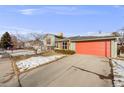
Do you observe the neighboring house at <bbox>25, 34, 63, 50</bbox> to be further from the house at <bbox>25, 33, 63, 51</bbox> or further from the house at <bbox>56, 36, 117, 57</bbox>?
the house at <bbox>56, 36, 117, 57</bbox>

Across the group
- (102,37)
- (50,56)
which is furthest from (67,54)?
(102,37)

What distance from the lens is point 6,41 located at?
10000 millimetres

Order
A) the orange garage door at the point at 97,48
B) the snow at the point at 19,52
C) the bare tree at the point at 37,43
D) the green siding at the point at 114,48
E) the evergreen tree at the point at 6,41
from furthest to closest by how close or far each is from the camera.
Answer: the green siding at the point at 114,48
the orange garage door at the point at 97,48
the bare tree at the point at 37,43
the snow at the point at 19,52
the evergreen tree at the point at 6,41

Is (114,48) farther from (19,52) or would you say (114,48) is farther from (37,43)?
(19,52)

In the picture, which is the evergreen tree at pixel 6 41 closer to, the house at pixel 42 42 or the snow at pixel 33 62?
the house at pixel 42 42

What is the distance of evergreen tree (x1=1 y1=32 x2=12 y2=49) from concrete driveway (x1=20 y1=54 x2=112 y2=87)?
1.60 metres

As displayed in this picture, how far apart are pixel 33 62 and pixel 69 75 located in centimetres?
308

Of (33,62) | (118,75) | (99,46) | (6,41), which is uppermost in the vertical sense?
(6,41)

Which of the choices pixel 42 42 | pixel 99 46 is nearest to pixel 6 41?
pixel 42 42

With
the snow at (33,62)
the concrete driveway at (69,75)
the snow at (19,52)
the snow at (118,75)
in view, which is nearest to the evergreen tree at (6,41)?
the snow at (19,52)

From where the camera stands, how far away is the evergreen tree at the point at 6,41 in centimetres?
992

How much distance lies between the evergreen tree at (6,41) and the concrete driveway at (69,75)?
5.26ft

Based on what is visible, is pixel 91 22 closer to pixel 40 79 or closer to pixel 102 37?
pixel 40 79

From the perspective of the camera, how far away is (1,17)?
9.72 metres
